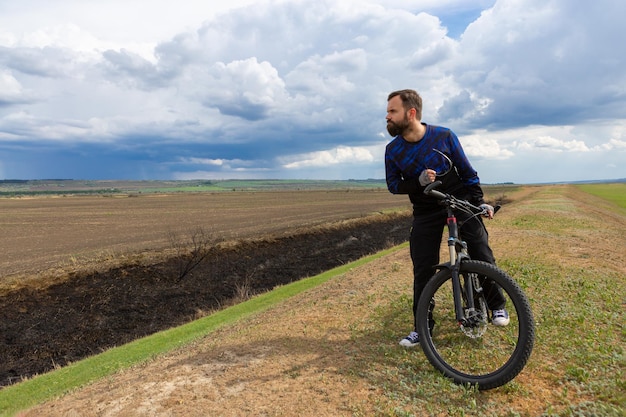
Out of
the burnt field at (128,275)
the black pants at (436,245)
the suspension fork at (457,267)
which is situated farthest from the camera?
the burnt field at (128,275)

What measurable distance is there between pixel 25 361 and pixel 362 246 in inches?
911

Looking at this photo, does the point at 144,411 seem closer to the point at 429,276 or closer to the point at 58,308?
the point at 429,276

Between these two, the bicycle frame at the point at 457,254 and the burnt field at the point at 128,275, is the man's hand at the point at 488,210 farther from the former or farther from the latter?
the burnt field at the point at 128,275

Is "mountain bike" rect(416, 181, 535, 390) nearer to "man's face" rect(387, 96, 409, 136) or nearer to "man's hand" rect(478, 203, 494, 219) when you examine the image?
"man's hand" rect(478, 203, 494, 219)

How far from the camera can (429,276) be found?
5.02m

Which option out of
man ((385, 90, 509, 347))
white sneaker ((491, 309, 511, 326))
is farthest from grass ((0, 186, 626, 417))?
man ((385, 90, 509, 347))

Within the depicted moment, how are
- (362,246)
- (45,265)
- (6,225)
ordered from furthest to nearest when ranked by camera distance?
1. (6,225)
2. (362,246)
3. (45,265)

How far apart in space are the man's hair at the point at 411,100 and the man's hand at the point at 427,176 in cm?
65

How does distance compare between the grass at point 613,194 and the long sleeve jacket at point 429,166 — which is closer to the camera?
the long sleeve jacket at point 429,166

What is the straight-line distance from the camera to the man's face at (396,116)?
182 inches

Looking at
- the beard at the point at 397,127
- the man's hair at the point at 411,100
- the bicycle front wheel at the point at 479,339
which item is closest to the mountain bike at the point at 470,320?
the bicycle front wheel at the point at 479,339

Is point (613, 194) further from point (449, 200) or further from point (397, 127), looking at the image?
point (397, 127)

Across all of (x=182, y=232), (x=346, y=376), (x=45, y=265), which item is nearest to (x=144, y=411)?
(x=346, y=376)

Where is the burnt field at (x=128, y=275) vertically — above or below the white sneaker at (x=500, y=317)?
below
